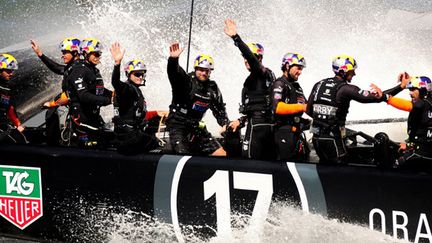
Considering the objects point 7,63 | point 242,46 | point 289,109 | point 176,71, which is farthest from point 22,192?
point 289,109

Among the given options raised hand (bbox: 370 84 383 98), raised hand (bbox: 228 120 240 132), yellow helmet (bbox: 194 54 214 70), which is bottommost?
raised hand (bbox: 228 120 240 132)

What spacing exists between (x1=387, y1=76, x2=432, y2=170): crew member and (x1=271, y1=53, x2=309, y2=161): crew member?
1.00m

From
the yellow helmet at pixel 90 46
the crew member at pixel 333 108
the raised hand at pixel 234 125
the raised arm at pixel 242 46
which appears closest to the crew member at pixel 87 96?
the yellow helmet at pixel 90 46

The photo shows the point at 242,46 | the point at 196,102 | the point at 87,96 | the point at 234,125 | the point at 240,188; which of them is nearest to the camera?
the point at 240,188

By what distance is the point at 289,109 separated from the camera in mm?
6246

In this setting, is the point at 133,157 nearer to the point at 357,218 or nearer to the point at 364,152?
the point at 357,218

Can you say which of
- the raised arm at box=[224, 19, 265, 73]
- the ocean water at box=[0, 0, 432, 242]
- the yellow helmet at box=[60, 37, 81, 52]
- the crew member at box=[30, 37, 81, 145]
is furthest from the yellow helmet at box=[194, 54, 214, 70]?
the ocean water at box=[0, 0, 432, 242]

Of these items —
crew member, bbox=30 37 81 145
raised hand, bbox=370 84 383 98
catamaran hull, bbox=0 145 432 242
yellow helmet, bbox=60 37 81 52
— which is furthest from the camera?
yellow helmet, bbox=60 37 81 52

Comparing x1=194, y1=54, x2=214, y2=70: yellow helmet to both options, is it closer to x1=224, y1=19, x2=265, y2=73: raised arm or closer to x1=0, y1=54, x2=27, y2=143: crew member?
x1=224, y1=19, x2=265, y2=73: raised arm

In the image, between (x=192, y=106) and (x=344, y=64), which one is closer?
(x=344, y=64)

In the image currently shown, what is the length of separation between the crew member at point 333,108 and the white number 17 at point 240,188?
1.17m

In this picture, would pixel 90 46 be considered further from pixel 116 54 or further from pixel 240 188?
pixel 240 188

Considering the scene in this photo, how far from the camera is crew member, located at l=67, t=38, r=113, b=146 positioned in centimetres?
718

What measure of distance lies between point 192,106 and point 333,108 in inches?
62.0
